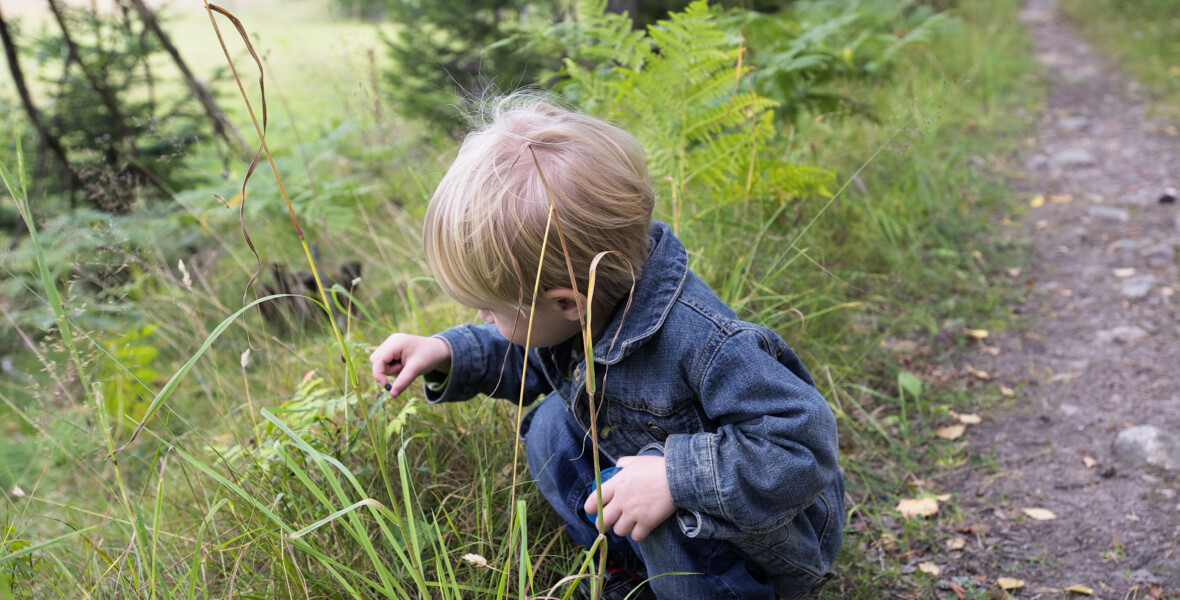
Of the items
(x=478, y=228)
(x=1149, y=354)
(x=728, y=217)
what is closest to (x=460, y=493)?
(x=478, y=228)

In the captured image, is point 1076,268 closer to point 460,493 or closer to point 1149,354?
point 1149,354

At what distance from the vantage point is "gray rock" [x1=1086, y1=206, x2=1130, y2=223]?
3.33 metres

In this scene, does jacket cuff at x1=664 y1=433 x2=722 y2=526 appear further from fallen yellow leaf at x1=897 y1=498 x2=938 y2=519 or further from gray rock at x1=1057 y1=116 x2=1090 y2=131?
gray rock at x1=1057 y1=116 x2=1090 y2=131

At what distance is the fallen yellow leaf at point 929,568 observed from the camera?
1.66m

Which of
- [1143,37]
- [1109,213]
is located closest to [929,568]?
[1109,213]

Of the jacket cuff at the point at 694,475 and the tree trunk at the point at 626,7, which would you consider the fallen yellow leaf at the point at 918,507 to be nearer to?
the jacket cuff at the point at 694,475

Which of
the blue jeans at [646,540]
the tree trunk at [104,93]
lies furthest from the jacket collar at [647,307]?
the tree trunk at [104,93]

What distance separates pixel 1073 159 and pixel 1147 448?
2.74 meters

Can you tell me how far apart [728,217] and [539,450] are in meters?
1.25

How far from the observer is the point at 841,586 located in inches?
63.4

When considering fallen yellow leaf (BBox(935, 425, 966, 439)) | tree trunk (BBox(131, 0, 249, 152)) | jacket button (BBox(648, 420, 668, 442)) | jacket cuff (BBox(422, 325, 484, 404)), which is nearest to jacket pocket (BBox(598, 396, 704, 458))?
jacket button (BBox(648, 420, 668, 442))

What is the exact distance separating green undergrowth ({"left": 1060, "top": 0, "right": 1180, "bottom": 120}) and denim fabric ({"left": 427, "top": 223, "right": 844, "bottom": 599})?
471 cm

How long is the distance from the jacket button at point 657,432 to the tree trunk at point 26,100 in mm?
3547

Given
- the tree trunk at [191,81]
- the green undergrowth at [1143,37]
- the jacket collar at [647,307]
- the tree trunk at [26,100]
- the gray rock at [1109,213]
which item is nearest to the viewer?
the jacket collar at [647,307]
